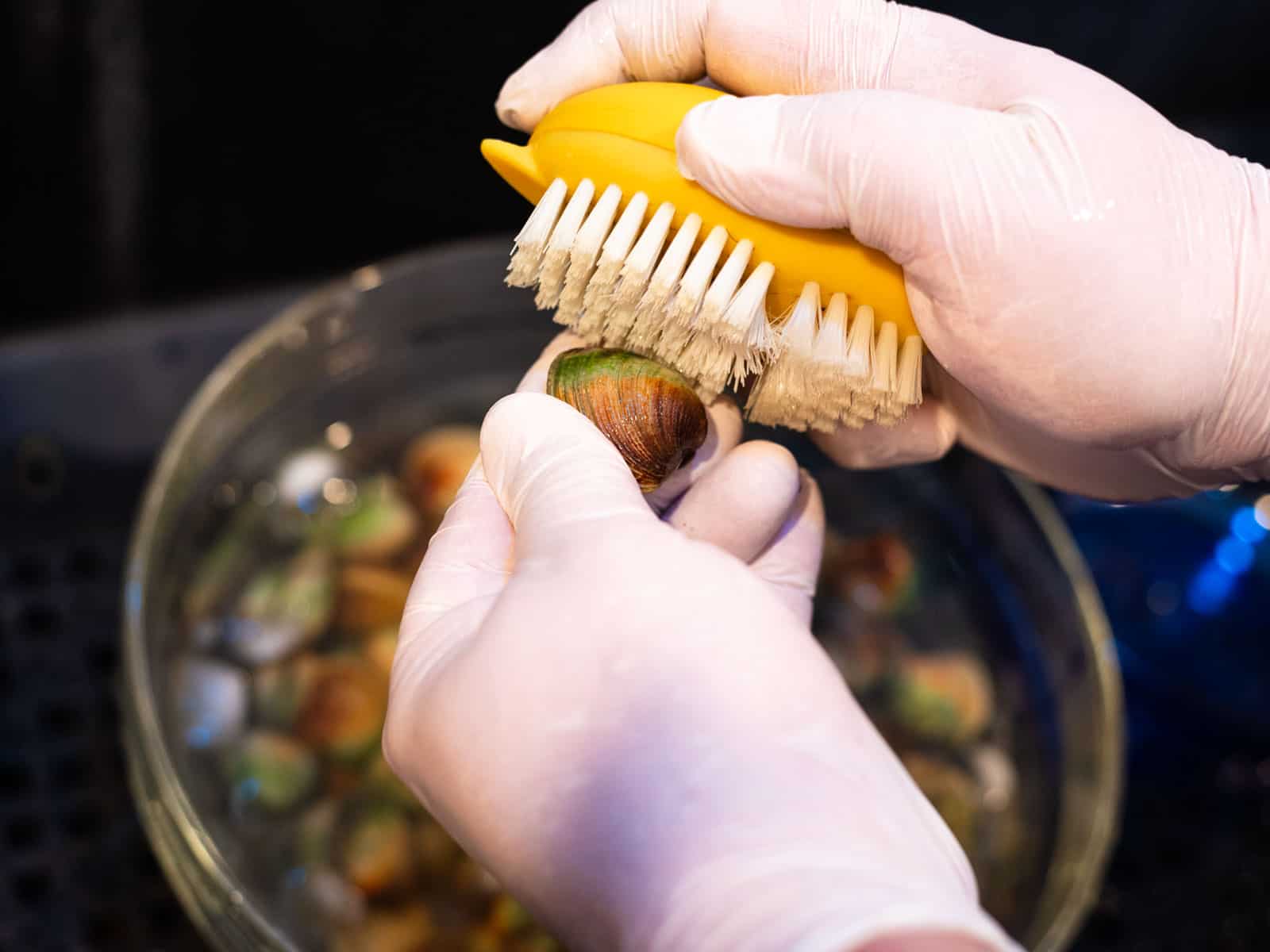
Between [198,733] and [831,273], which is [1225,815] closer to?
[831,273]

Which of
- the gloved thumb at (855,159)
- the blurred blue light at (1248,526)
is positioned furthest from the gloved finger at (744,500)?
the blurred blue light at (1248,526)

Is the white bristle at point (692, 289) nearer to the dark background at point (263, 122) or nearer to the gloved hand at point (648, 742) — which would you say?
the gloved hand at point (648, 742)

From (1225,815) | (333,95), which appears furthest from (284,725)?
(1225,815)

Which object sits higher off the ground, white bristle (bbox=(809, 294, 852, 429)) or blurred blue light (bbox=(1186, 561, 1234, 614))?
white bristle (bbox=(809, 294, 852, 429))

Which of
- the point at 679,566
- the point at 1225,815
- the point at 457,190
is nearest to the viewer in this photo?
the point at 679,566

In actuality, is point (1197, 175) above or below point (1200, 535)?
above

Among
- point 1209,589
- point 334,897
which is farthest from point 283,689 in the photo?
point 1209,589

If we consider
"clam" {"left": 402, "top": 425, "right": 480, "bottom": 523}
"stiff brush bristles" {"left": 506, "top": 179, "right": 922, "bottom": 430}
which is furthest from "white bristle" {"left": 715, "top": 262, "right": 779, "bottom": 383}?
"clam" {"left": 402, "top": 425, "right": 480, "bottom": 523}

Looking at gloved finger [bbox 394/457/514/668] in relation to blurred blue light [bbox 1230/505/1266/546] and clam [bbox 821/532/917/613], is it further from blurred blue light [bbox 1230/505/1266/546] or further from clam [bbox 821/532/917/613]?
blurred blue light [bbox 1230/505/1266/546]
